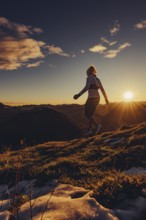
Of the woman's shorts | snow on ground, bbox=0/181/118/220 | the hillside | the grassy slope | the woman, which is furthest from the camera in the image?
the woman's shorts

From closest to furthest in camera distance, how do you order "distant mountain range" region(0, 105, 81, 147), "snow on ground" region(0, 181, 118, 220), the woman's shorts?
"snow on ground" region(0, 181, 118, 220), the woman's shorts, "distant mountain range" region(0, 105, 81, 147)

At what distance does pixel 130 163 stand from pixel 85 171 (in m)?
1.26

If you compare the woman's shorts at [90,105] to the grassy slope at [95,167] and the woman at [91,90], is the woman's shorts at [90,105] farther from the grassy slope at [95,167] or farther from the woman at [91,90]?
the grassy slope at [95,167]

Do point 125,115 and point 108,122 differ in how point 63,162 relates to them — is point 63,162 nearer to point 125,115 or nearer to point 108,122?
point 108,122

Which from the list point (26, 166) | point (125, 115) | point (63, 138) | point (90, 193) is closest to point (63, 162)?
point (26, 166)

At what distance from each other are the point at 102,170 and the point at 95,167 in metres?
0.38

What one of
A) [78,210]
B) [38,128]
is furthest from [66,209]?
[38,128]

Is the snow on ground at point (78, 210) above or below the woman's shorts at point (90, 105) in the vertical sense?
below

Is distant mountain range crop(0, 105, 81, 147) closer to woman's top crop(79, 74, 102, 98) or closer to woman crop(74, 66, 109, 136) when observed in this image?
woman crop(74, 66, 109, 136)

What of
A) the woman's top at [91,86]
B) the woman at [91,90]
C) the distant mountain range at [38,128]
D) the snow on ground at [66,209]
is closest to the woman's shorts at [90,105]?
the woman at [91,90]

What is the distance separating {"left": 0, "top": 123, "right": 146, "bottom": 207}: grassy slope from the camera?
5.00 meters

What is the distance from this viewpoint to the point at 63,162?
8.69m

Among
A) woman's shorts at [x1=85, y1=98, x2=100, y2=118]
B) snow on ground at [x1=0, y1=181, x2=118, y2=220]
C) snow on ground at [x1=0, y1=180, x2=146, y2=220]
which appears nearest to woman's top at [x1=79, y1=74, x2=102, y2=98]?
woman's shorts at [x1=85, y1=98, x2=100, y2=118]

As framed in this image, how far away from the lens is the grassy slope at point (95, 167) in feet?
16.4
